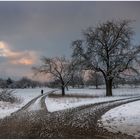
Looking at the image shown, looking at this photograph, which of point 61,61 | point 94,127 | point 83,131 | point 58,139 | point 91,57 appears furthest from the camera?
point 61,61

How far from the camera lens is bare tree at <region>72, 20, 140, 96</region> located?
4589 centimetres

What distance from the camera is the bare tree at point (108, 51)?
151ft

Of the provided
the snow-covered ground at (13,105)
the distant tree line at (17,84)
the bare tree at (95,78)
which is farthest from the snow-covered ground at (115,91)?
the snow-covered ground at (13,105)

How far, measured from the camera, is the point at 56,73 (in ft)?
188

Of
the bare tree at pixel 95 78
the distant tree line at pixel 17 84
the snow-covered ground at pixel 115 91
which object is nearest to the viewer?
the distant tree line at pixel 17 84

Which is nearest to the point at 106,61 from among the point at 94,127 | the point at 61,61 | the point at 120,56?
the point at 120,56

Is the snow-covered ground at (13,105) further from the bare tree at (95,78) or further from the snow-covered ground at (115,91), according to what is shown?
the snow-covered ground at (115,91)

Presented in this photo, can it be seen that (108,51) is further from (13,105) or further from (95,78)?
(13,105)

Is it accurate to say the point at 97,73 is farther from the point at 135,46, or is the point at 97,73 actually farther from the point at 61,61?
the point at 61,61

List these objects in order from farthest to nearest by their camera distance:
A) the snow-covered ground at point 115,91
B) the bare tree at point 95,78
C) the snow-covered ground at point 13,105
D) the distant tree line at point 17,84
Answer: the snow-covered ground at point 115,91, the bare tree at point 95,78, the distant tree line at point 17,84, the snow-covered ground at point 13,105

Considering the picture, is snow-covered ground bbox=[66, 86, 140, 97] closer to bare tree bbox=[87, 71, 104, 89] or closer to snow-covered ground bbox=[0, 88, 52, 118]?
bare tree bbox=[87, 71, 104, 89]

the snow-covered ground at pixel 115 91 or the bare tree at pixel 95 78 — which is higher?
the bare tree at pixel 95 78

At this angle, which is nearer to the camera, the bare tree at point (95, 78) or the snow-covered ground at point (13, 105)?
the snow-covered ground at point (13, 105)

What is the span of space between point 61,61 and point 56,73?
2.31 meters
